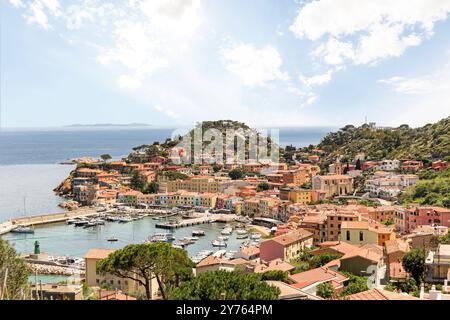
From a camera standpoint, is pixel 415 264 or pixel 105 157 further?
pixel 105 157

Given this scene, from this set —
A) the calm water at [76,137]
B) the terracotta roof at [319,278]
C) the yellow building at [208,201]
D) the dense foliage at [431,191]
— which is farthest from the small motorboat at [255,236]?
the terracotta roof at [319,278]

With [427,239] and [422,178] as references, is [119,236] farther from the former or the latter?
[422,178]

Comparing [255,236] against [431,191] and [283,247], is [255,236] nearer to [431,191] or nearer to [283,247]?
[283,247]

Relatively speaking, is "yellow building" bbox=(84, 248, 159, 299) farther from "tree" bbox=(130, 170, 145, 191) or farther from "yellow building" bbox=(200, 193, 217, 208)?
"tree" bbox=(130, 170, 145, 191)

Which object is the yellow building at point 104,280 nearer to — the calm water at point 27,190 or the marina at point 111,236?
the marina at point 111,236

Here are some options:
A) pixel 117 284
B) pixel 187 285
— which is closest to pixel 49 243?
pixel 117 284

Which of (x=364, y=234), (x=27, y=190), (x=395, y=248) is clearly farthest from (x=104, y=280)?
(x=27, y=190)
